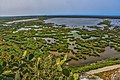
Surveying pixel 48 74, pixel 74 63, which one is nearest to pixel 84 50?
pixel 74 63

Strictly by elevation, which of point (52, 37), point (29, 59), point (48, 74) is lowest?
point (52, 37)

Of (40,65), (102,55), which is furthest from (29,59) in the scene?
(102,55)

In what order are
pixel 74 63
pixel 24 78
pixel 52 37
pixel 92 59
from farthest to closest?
pixel 52 37
pixel 92 59
pixel 74 63
pixel 24 78

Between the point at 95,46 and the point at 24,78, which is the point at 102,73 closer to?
the point at 24,78

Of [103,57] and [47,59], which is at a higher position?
[47,59]

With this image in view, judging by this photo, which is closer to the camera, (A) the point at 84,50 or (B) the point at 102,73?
(B) the point at 102,73

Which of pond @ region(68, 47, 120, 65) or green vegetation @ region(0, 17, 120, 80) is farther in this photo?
pond @ region(68, 47, 120, 65)

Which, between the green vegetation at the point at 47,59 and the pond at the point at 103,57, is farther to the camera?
the pond at the point at 103,57

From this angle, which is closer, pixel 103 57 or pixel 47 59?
pixel 47 59

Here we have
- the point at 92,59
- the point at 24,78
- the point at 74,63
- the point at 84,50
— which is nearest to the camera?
the point at 24,78

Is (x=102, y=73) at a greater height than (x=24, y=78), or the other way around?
(x=24, y=78)
